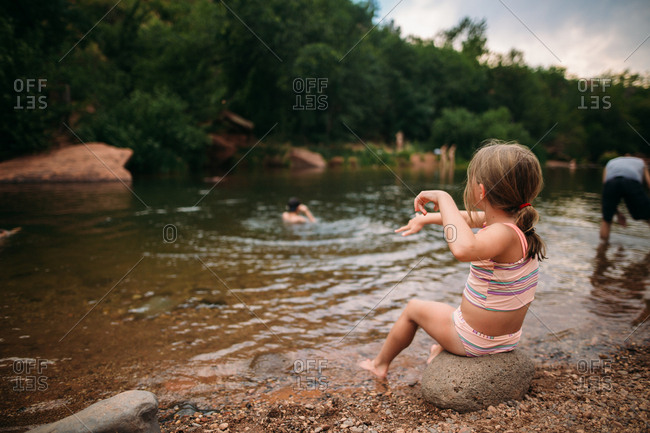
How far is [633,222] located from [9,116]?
76.0 feet

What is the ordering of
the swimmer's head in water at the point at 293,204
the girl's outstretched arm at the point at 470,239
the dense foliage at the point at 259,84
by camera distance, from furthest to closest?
the dense foliage at the point at 259,84 < the swimmer's head in water at the point at 293,204 < the girl's outstretched arm at the point at 470,239

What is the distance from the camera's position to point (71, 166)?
1836cm

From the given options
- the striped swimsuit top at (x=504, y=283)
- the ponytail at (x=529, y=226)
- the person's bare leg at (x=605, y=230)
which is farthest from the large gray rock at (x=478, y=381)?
the person's bare leg at (x=605, y=230)

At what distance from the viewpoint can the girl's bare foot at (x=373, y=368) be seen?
11.5ft

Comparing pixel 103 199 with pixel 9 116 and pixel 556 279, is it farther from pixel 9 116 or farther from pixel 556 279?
pixel 556 279

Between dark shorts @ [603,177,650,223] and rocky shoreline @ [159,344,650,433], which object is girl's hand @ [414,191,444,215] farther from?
dark shorts @ [603,177,650,223]

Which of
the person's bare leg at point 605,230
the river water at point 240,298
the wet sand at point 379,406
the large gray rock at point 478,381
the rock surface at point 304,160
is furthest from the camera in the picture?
the rock surface at point 304,160

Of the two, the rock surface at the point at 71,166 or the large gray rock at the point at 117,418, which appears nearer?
the large gray rock at the point at 117,418

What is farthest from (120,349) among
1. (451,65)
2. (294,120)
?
(451,65)

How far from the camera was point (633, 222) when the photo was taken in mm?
10344

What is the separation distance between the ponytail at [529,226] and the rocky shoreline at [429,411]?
1052 millimetres

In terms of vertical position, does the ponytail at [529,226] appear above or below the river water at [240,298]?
above

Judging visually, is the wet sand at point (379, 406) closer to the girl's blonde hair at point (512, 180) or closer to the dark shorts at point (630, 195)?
the girl's blonde hair at point (512, 180)

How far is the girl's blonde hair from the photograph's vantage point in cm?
253
